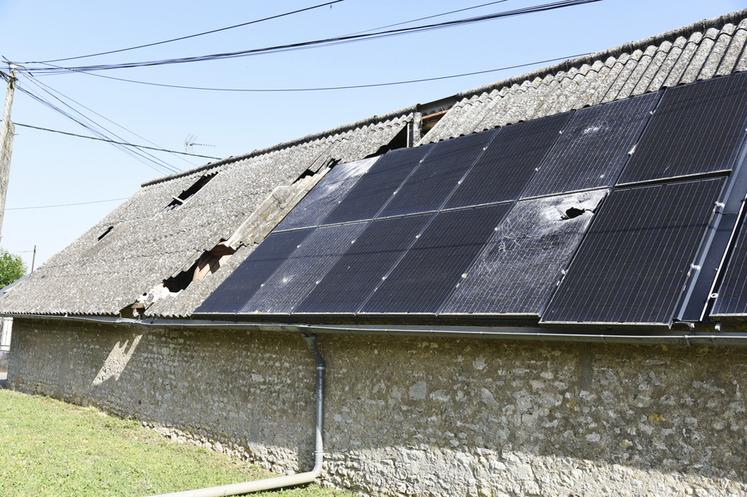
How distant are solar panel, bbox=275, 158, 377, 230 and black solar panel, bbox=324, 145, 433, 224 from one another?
0.20 metres

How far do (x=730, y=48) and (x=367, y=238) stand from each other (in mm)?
4615

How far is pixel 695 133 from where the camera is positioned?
6.00 metres

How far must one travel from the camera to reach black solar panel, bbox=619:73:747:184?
18.4 ft

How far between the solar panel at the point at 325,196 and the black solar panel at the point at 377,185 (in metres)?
0.20

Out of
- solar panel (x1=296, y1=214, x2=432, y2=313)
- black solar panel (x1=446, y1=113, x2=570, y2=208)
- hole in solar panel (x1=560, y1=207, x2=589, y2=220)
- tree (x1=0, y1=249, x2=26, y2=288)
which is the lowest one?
tree (x1=0, y1=249, x2=26, y2=288)

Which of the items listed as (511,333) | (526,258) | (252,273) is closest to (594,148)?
(526,258)

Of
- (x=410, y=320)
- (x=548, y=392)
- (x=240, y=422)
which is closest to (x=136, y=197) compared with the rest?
(x=240, y=422)

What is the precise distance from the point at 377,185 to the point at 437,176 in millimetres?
1076

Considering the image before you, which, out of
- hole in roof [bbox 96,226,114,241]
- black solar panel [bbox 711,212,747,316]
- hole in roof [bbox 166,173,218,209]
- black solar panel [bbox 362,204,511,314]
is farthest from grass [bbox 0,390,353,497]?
hole in roof [bbox 96,226,114,241]

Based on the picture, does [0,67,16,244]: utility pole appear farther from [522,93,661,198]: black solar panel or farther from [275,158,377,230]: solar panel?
[522,93,661,198]: black solar panel

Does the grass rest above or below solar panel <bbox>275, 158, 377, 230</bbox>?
below

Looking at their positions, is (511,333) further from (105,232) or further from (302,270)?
(105,232)

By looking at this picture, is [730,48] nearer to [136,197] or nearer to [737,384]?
[737,384]

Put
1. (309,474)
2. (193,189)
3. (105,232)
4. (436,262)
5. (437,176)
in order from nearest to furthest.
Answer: (436,262) < (309,474) < (437,176) < (193,189) < (105,232)
